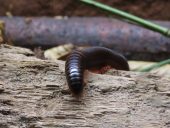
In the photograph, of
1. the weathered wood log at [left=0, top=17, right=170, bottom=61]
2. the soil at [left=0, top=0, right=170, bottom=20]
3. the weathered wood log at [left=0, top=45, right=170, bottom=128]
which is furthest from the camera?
the soil at [left=0, top=0, right=170, bottom=20]

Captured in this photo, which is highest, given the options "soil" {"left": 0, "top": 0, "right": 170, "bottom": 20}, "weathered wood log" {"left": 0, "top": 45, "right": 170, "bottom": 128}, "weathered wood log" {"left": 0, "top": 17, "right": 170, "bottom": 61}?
"soil" {"left": 0, "top": 0, "right": 170, "bottom": 20}

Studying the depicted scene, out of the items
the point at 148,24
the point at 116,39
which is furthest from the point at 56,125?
the point at 116,39

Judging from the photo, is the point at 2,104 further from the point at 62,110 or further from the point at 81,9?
the point at 81,9

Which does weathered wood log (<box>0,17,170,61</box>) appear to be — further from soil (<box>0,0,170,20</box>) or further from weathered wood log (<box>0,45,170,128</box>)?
weathered wood log (<box>0,45,170,128</box>)

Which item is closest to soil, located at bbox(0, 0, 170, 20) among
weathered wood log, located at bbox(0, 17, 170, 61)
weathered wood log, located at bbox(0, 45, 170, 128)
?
weathered wood log, located at bbox(0, 17, 170, 61)

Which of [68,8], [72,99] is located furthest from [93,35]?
[72,99]

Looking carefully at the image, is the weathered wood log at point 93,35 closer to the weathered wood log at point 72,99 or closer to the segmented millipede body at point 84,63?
the segmented millipede body at point 84,63

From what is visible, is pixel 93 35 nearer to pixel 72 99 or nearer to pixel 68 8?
pixel 68 8
